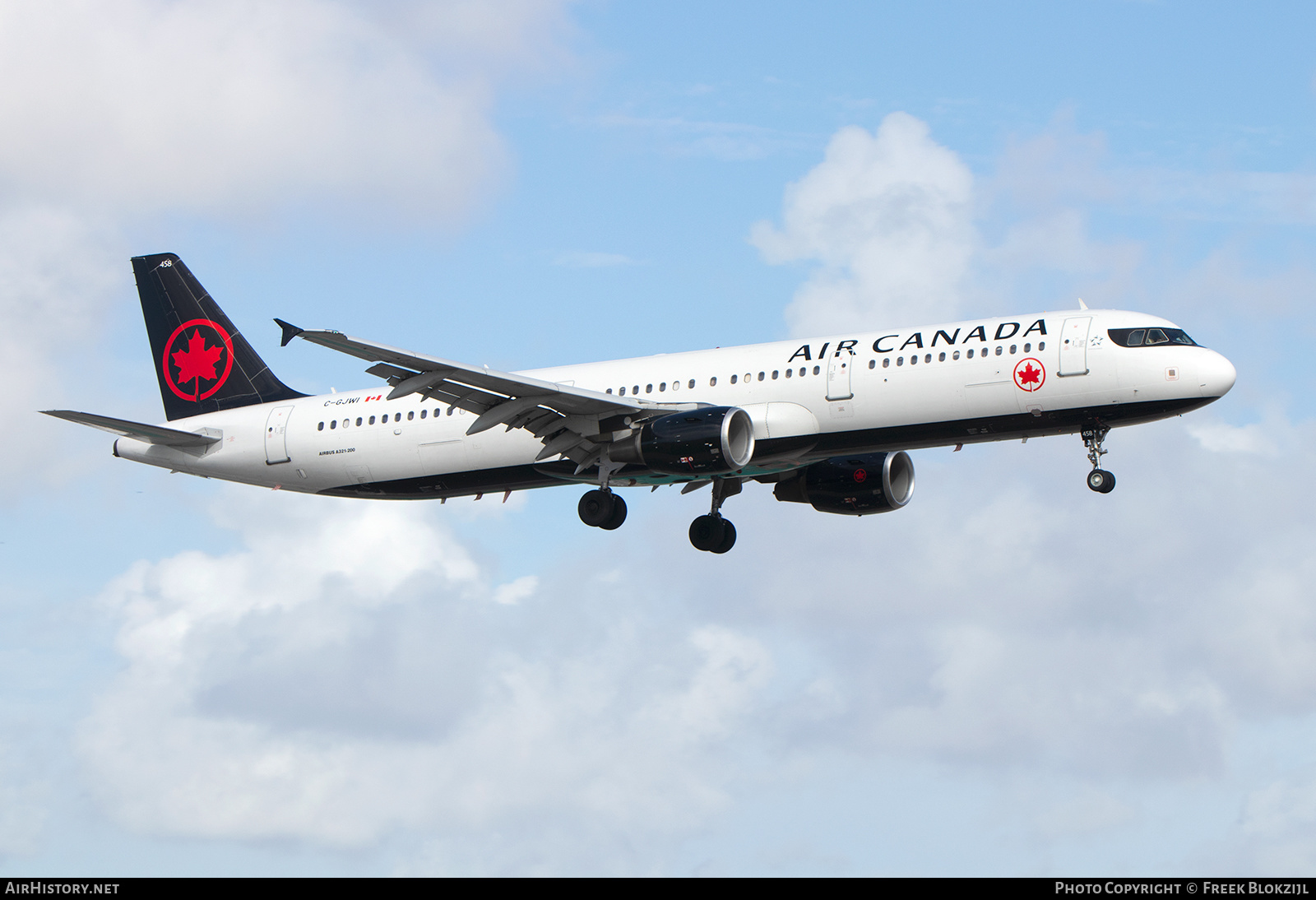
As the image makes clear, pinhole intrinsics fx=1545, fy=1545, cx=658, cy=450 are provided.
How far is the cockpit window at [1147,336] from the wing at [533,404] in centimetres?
1061

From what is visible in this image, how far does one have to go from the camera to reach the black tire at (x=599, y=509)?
4100 cm

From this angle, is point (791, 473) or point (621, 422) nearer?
point (621, 422)

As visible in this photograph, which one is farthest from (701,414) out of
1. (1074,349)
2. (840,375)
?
(1074,349)

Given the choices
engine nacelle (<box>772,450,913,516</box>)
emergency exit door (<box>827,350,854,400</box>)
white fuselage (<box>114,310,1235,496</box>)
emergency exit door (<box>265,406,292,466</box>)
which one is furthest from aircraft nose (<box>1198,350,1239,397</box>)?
emergency exit door (<box>265,406,292,466</box>)

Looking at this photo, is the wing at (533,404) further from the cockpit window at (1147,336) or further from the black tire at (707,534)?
the cockpit window at (1147,336)

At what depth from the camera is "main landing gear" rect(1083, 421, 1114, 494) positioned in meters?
36.9

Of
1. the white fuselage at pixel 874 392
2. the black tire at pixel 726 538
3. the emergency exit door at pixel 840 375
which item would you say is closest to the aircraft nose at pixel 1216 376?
the white fuselage at pixel 874 392

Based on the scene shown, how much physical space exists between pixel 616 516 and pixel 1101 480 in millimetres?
12524

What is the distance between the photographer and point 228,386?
48344mm

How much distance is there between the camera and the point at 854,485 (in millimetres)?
44594

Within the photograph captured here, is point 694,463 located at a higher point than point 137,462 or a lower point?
lower
